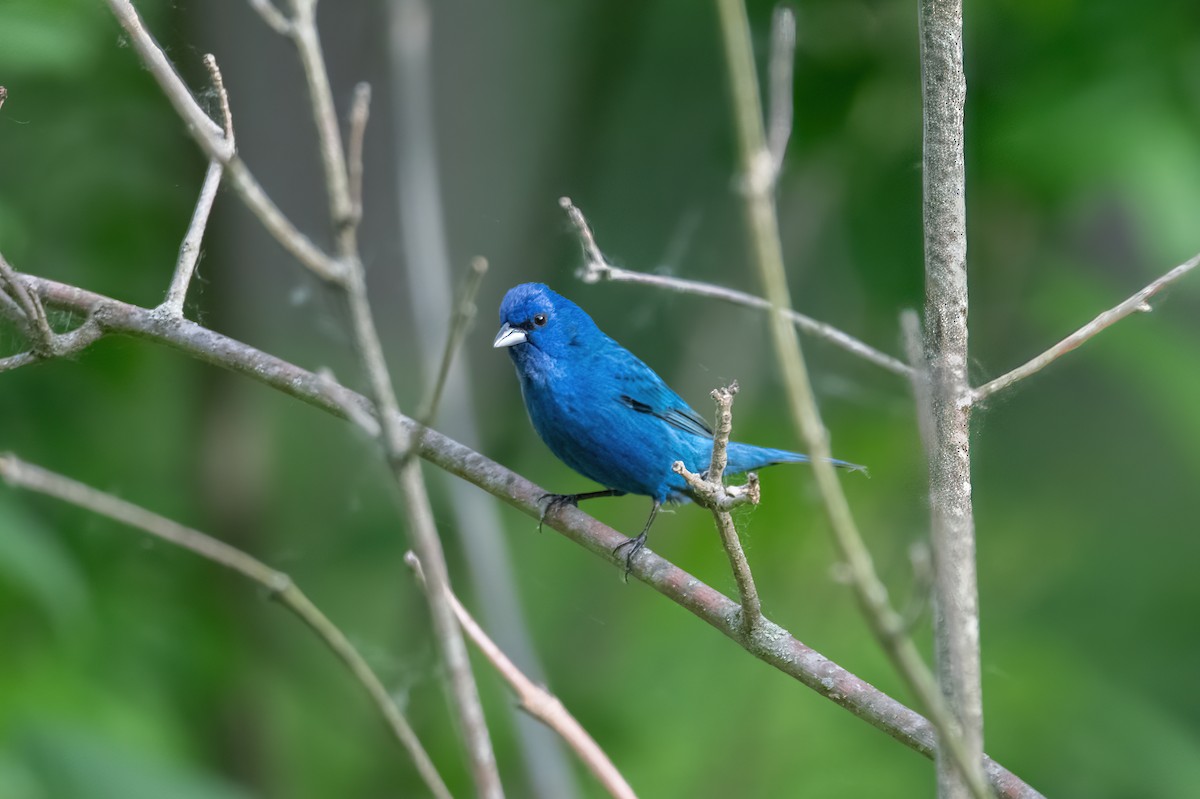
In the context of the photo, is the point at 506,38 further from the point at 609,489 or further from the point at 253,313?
the point at 609,489

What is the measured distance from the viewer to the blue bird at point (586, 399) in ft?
12.7

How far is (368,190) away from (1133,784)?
13.8 ft

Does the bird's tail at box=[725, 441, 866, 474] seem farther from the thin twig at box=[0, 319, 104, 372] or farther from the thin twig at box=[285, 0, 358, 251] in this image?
the thin twig at box=[285, 0, 358, 251]

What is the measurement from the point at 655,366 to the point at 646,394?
37.8 inches

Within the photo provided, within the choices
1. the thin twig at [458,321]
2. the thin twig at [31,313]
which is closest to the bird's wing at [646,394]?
the thin twig at [31,313]

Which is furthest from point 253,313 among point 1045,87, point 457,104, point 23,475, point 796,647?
point 23,475

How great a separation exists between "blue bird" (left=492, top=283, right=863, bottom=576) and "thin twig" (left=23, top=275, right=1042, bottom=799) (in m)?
0.98

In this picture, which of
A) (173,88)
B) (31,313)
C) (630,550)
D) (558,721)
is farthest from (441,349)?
(558,721)

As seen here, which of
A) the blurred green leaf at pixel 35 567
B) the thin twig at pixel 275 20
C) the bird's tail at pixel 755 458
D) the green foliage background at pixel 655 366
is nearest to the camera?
the thin twig at pixel 275 20

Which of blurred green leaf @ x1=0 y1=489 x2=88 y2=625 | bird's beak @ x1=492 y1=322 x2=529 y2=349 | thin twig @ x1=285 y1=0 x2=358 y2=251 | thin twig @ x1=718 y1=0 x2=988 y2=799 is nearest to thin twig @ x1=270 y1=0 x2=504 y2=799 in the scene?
thin twig @ x1=285 y1=0 x2=358 y2=251

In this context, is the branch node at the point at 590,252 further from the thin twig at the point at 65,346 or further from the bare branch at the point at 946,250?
the thin twig at the point at 65,346

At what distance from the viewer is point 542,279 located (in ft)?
15.3

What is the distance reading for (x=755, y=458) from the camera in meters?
4.39

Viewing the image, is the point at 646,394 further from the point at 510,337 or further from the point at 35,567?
the point at 35,567
